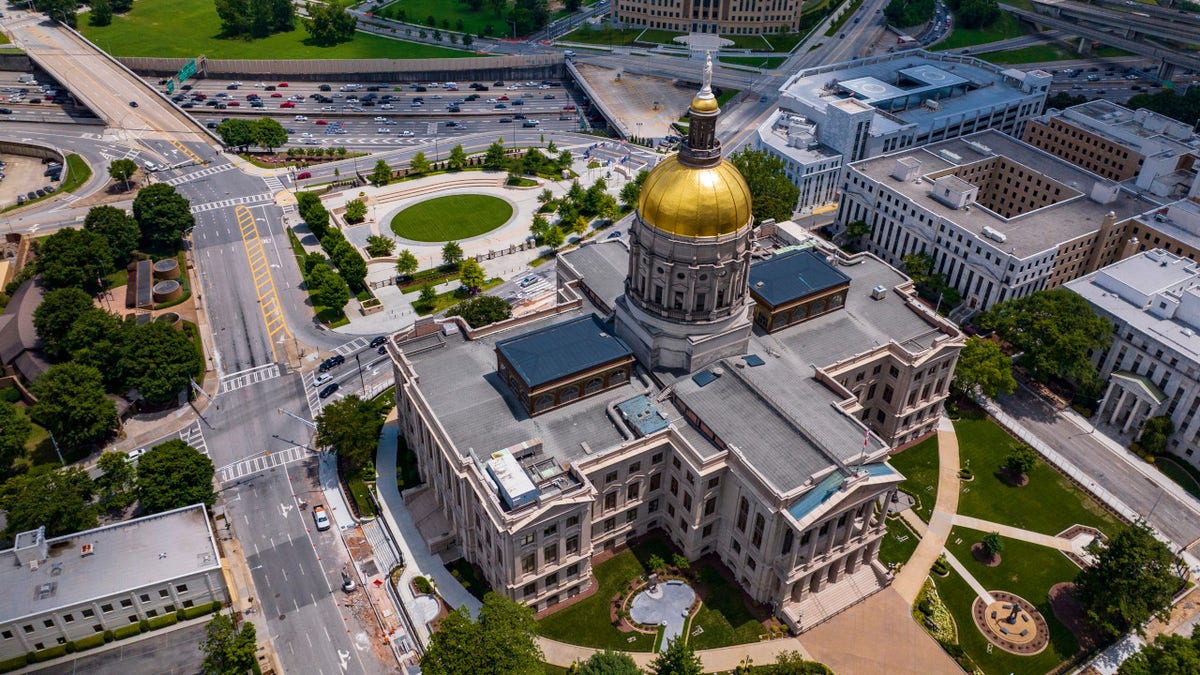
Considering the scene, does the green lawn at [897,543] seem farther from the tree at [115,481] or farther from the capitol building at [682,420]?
the tree at [115,481]

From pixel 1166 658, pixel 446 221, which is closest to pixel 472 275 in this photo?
pixel 446 221

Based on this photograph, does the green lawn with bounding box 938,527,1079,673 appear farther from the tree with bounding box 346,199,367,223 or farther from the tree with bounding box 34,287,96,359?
the tree with bounding box 34,287,96,359

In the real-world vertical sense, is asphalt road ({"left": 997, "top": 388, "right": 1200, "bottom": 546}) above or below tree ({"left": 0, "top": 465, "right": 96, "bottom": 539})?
below

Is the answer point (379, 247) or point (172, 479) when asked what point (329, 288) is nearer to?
point (379, 247)

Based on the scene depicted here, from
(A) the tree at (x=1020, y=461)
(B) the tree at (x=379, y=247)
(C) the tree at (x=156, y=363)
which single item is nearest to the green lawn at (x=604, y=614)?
(A) the tree at (x=1020, y=461)

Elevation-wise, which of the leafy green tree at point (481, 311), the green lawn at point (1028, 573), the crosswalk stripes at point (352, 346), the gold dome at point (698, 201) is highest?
the gold dome at point (698, 201)

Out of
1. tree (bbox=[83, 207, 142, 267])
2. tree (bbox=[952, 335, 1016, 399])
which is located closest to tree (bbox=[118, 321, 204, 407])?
tree (bbox=[83, 207, 142, 267])

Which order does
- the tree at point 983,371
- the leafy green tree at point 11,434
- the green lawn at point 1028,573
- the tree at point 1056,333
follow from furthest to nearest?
the tree at point 1056,333 < the tree at point 983,371 < the leafy green tree at point 11,434 < the green lawn at point 1028,573

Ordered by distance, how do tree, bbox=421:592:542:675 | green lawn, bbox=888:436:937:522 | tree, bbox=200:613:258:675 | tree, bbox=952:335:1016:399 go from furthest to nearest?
tree, bbox=952:335:1016:399
green lawn, bbox=888:436:937:522
tree, bbox=200:613:258:675
tree, bbox=421:592:542:675
